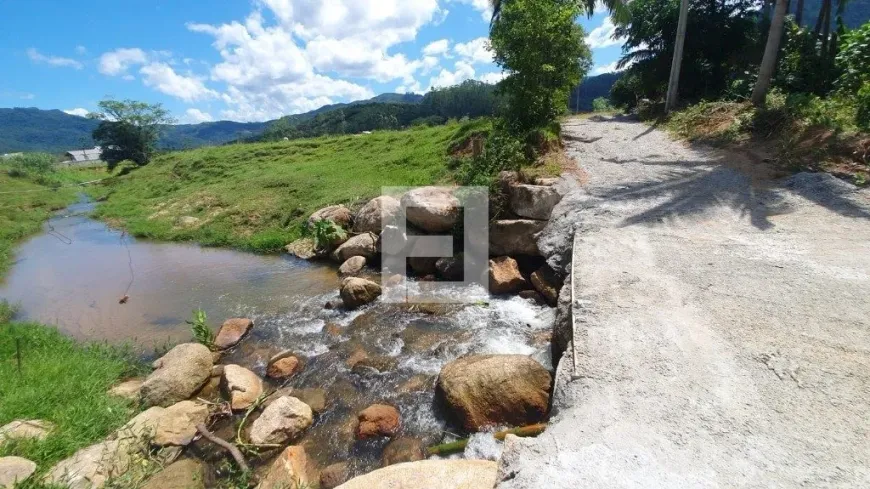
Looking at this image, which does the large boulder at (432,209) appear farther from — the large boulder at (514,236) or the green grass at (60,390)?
the green grass at (60,390)

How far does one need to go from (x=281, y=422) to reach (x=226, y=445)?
70 centimetres

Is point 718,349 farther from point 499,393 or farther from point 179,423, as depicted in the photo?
point 179,423

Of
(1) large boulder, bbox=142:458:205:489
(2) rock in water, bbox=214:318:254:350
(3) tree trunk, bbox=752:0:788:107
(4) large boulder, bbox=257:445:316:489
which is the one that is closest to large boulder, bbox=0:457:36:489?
(1) large boulder, bbox=142:458:205:489

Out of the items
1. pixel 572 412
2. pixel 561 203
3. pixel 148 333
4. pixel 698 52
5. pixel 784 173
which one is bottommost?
pixel 148 333

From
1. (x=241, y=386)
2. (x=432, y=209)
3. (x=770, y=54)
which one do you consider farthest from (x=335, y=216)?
(x=770, y=54)

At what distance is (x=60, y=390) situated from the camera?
591 centimetres

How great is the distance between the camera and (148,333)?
360 inches

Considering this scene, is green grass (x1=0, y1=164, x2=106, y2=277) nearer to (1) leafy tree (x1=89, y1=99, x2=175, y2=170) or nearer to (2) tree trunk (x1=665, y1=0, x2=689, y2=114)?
(1) leafy tree (x1=89, y1=99, x2=175, y2=170)

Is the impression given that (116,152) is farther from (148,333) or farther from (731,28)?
(731,28)

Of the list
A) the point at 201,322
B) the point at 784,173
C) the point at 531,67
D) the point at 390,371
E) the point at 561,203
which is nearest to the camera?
the point at 390,371

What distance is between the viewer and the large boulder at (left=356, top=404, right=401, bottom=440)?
5457 mm

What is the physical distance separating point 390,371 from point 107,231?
20624 mm

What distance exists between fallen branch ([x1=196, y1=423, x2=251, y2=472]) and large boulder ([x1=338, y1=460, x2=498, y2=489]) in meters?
2.07

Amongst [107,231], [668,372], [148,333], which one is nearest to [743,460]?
[668,372]
